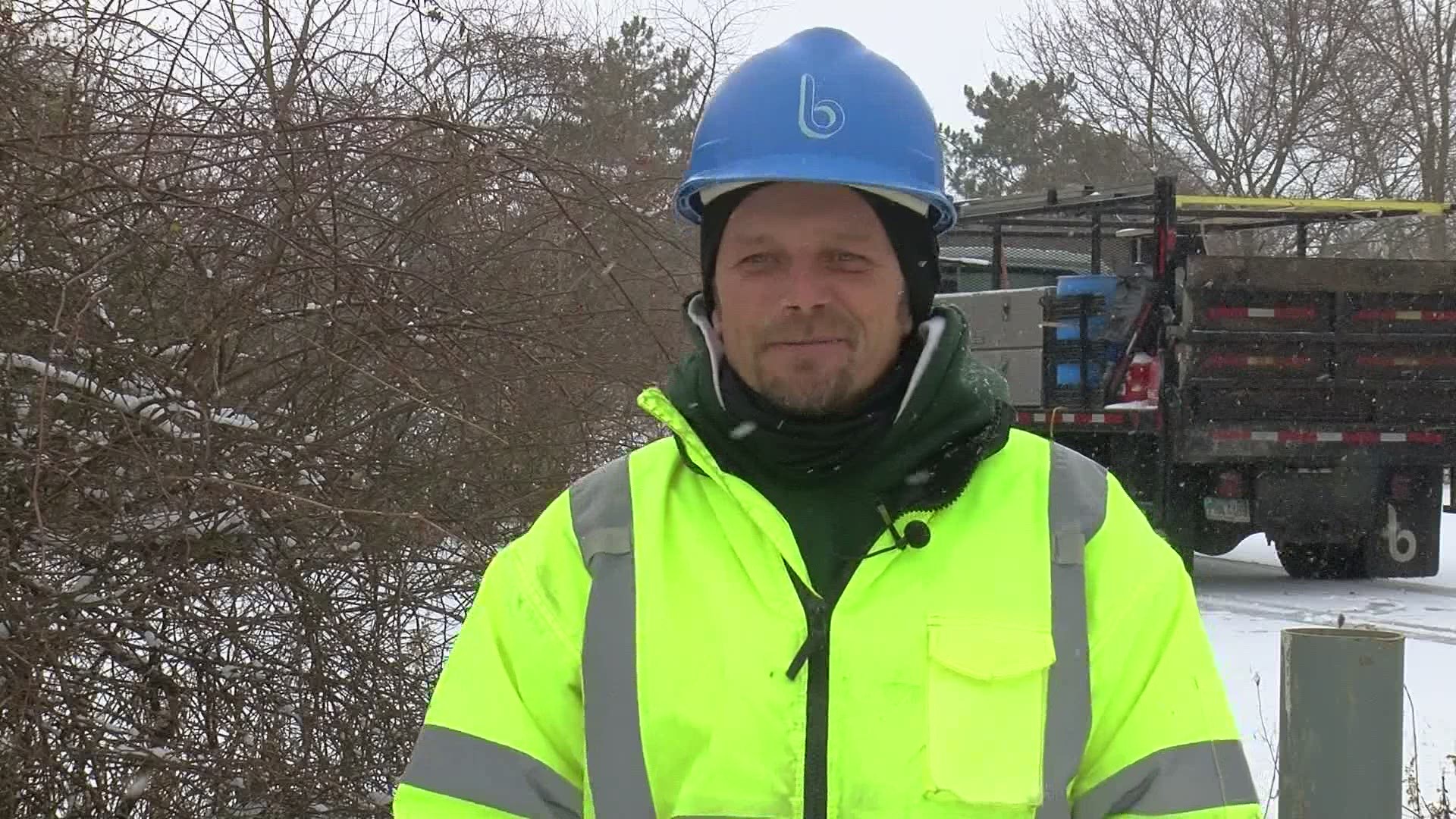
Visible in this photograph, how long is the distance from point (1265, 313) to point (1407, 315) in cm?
106

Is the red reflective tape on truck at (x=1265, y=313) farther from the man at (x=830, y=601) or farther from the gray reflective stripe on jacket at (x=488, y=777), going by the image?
the gray reflective stripe on jacket at (x=488, y=777)

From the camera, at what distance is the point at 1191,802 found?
1.62 meters

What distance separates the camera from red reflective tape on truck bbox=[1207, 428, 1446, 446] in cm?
1027

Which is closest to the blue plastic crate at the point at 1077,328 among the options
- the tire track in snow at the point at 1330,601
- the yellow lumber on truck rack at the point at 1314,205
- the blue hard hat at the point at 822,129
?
the yellow lumber on truck rack at the point at 1314,205

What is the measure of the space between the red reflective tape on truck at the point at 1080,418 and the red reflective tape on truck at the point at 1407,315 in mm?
1694

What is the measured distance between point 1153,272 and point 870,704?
9314 millimetres

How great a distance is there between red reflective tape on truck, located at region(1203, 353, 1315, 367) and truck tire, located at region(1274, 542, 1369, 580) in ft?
5.28

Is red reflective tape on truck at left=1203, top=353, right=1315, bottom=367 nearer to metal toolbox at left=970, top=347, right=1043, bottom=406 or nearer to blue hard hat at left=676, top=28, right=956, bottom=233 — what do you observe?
metal toolbox at left=970, top=347, right=1043, bottom=406

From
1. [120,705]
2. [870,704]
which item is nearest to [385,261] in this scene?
[120,705]

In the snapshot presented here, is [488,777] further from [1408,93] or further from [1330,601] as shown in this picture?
[1408,93]

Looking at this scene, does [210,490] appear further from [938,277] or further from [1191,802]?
[1191,802]

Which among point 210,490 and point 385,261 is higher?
point 385,261

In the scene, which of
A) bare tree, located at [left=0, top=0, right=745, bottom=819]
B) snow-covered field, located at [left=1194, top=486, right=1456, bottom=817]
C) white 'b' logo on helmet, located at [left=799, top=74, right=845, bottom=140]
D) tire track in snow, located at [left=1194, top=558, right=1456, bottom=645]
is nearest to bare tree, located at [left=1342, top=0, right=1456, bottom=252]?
snow-covered field, located at [left=1194, top=486, right=1456, bottom=817]

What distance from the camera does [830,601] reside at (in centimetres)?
170
